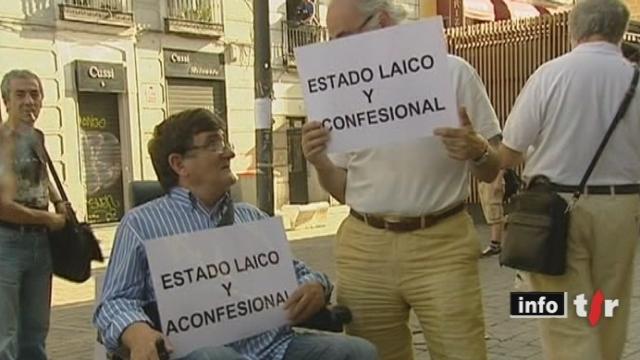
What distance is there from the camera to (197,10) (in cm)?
1688

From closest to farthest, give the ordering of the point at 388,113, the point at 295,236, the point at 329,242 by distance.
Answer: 1. the point at 388,113
2. the point at 329,242
3. the point at 295,236

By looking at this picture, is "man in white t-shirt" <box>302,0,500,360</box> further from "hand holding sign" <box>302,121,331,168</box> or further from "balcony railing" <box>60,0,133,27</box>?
"balcony railing" <box>60,0,133,27</box>

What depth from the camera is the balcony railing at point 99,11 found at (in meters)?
14.5

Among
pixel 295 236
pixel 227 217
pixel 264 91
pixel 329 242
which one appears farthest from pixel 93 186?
pixel 227 217

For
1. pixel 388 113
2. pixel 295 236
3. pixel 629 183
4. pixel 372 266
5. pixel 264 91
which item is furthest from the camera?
pixel 295 236

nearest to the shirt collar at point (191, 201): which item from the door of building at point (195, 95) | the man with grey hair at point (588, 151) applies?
the man with grey hair at point (588, 151)

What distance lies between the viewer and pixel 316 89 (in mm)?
2732

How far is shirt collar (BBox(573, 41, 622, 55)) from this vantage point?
3.23 metres

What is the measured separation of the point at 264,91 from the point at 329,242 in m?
5.66

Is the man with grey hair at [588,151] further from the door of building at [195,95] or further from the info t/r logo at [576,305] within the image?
the door of building at [195,95]

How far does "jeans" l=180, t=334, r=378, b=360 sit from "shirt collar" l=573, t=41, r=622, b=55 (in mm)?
1478

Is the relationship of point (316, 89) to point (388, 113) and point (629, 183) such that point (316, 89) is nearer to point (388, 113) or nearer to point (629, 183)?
point (388, 113)

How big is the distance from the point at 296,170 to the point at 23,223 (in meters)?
15.3

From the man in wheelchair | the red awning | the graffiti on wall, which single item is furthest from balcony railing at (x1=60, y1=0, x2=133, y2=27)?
the man in wheelchair
